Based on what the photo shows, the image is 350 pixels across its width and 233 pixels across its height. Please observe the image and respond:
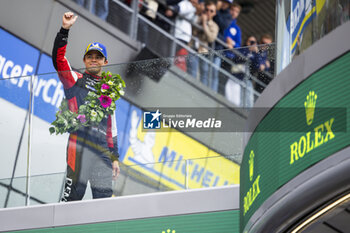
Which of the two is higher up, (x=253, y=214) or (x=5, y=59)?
(x=5, y=59)

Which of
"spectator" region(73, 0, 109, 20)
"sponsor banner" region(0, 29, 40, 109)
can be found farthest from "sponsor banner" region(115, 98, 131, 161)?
"spectator" region(73, 0, 109, 20)

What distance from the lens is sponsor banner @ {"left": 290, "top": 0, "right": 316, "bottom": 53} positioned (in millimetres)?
5305

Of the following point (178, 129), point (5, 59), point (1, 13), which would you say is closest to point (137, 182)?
point (178, 129)

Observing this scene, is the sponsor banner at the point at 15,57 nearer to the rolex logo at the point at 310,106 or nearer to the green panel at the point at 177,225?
Result: the green panel at the point at 177,225

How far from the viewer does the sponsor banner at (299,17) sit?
17.4ft

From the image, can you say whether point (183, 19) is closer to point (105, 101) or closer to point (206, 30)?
point (206, 30)

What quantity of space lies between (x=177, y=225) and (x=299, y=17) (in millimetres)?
2497

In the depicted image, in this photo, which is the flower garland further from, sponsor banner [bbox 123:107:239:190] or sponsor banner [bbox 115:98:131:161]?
sponsor banner [bbox 123:107:239:190]

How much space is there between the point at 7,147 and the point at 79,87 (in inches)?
40.0

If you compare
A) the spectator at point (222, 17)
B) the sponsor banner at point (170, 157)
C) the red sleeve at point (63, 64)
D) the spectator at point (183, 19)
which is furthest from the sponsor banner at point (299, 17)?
the spectator at point (222, 17)

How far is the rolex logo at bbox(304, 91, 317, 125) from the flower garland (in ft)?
8.86

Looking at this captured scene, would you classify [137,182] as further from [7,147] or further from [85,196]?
[7,147]

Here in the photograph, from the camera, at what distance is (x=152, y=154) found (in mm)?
7336

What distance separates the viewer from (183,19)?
1403 cm
